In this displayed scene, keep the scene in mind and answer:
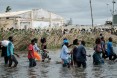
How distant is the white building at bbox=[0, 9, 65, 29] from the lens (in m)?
61.2

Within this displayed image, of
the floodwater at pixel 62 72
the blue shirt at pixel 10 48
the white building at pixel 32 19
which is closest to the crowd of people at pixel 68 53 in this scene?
the blue shirt at pixel 10 48

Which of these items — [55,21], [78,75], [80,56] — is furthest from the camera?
[55,21]

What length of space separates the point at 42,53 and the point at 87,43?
21.5 meters

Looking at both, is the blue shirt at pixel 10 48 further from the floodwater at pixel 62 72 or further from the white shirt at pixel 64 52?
the white shirt at pixel 64 52

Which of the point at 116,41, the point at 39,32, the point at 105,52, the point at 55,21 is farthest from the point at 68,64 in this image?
the point at 55,21

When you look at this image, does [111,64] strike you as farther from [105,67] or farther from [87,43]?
[87,43]

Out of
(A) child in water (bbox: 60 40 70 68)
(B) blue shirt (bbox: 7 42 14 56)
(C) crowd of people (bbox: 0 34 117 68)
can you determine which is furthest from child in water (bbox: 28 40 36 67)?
(A) child in water (bbox: 60 40 70 68)

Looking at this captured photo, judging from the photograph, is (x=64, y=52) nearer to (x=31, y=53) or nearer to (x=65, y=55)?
(x=65, y=55)

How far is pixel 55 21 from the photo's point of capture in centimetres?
7219

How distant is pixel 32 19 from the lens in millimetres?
66188

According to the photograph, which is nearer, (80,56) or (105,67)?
(80,56)

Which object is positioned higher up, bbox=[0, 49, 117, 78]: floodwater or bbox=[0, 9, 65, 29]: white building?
bbox=[0, 9, 65, 29]: white building

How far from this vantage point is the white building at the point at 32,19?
2410 inches

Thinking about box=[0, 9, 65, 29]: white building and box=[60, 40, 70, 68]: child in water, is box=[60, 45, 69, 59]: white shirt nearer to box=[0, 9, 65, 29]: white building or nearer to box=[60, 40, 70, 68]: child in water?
box=[60, 40, 70, 68]: child in water
